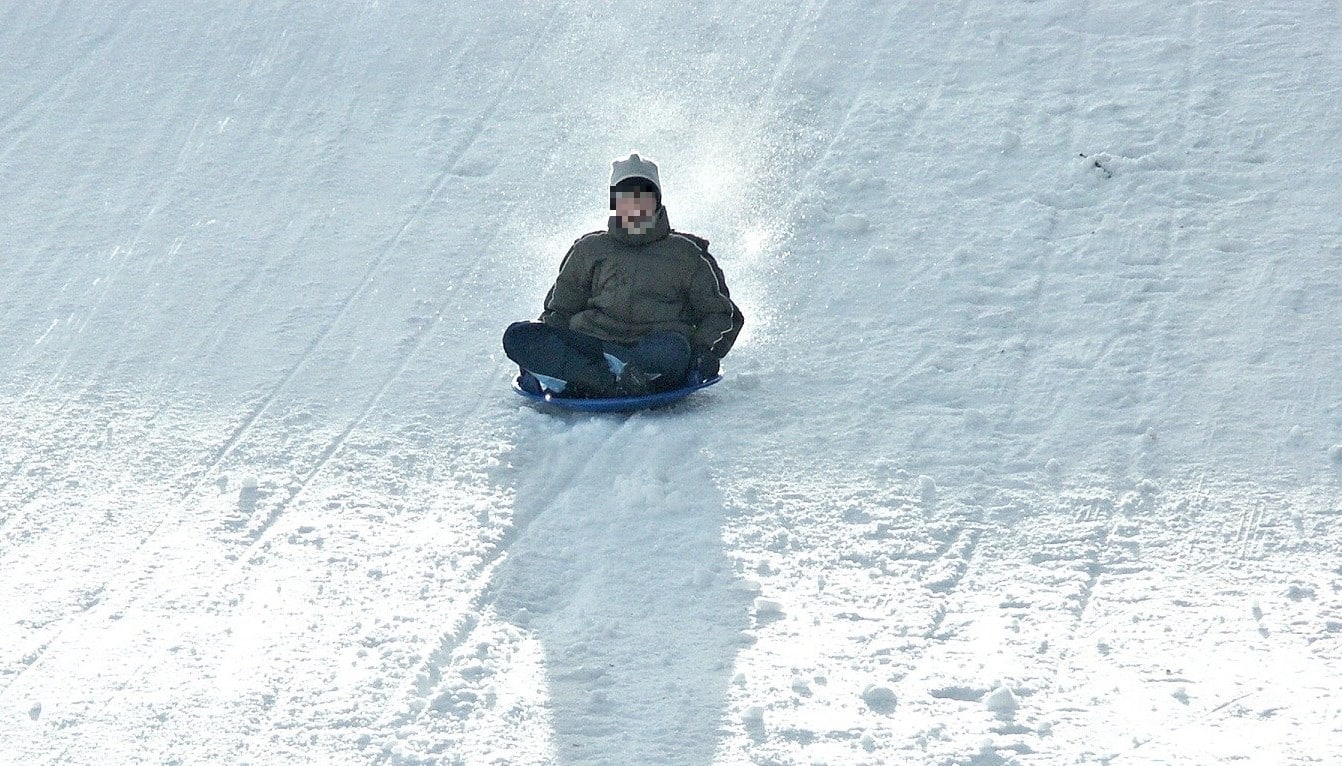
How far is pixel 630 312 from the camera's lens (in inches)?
212

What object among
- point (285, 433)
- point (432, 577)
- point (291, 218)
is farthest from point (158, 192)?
point (432, 577)

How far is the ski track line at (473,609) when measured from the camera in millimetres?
3510

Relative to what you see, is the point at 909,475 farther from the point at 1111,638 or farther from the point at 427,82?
the point at 427,82

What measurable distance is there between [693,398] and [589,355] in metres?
0.42

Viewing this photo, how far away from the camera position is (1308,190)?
21.3ft

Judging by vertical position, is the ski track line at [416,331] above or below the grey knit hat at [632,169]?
below

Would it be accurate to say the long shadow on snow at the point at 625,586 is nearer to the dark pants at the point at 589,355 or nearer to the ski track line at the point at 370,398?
the dark pants at the point at 589,355

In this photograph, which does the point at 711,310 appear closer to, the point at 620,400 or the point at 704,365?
the point at 704,365

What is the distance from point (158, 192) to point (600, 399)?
342cm

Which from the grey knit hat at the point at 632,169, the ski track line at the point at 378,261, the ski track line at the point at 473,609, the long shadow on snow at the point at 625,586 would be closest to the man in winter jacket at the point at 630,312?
the grey knit hat at the point at 632,169

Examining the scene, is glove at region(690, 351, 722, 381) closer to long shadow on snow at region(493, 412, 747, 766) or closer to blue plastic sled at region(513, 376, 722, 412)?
blue plastic sled at region(513, 376, 722, 412)

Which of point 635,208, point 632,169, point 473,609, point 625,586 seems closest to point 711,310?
point 635,208

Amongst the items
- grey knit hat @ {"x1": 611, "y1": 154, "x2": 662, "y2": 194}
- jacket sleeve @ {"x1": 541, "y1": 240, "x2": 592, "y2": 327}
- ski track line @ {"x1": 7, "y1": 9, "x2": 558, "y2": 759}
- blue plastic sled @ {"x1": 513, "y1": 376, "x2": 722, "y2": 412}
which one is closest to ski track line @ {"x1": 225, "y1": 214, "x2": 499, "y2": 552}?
ski track line @ {"x1": 7, "y1": 9, "x2": 558, "y2": 759}

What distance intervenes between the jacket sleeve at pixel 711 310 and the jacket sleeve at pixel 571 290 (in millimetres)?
378
